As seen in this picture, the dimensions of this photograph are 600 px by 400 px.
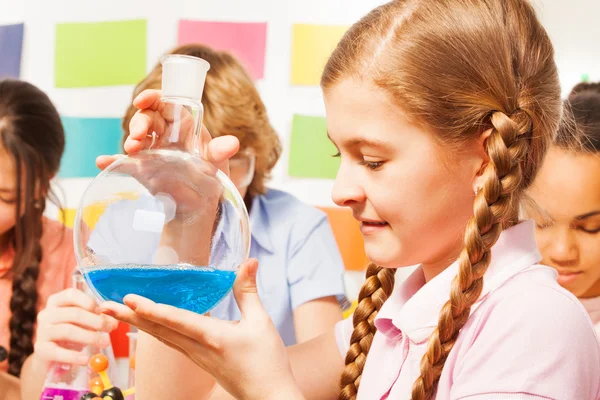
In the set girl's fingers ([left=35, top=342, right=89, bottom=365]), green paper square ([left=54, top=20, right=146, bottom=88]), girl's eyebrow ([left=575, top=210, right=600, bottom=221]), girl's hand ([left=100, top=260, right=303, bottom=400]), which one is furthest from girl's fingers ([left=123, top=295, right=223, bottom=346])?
green paper square ([left=54, top=20, right=146, bottom=88])

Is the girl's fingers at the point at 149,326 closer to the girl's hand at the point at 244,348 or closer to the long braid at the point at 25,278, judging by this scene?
the girl's hand at the point at 244,348

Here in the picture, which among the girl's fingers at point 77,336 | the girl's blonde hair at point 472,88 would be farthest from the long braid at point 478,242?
the girl's fingers at point 77,336

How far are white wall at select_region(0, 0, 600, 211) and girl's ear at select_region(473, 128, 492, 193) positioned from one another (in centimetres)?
101

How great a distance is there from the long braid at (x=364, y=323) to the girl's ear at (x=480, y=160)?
20 centimetres

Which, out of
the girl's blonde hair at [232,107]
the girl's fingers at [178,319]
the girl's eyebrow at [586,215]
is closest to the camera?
the girl's fingers at [178,319]

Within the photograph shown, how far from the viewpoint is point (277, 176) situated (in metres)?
1.74

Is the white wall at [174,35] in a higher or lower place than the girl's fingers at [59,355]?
higher

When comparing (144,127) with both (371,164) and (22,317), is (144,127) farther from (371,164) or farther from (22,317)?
(22,317)

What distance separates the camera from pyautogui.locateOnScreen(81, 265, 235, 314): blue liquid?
0.57 metres

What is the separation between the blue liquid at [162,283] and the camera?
0.57 metres

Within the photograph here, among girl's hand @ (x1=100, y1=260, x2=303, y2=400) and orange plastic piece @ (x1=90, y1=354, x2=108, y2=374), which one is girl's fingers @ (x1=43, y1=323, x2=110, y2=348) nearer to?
orange plastic piece @ (x1=90, y1=354, x2=108, y2=374)

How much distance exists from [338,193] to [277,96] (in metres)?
1.05

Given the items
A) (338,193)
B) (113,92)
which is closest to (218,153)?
(338,193)

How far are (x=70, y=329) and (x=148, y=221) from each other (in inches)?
18.1
